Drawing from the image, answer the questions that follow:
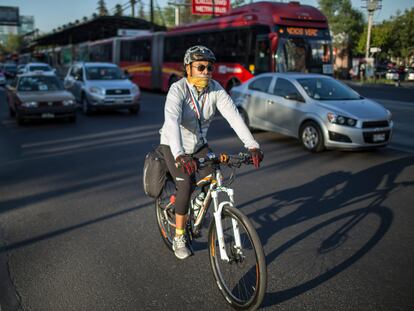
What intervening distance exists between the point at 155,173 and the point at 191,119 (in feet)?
1.95

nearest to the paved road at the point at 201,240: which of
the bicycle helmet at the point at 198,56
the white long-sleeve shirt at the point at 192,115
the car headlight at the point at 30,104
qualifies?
the white long-sleeve shirt at the point at 192,115

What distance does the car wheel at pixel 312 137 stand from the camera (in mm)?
8758

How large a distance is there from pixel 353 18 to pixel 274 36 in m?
49.0

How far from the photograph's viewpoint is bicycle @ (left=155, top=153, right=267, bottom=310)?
3010 millimetres

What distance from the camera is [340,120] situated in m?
8.49

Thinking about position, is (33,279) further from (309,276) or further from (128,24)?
(128,24)

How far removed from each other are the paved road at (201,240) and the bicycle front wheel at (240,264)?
0.48ft

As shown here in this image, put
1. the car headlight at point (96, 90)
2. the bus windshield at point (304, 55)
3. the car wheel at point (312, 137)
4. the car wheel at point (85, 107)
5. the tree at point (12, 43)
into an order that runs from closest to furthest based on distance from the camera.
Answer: the car wheel at point (312, 137) < the car headlight at point (96, 90) < the car wheel at point (85, 107) < the bus windshield at point (304, 55) < the tree at point (12, 43)

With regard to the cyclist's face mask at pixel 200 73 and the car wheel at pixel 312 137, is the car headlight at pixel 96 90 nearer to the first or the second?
the car wheel at pixel 312 137

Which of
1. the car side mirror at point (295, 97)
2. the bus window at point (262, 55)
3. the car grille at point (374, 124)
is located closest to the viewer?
the car grille at point (374, 124)

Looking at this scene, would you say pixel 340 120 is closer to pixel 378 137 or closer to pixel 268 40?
pixel 378 137

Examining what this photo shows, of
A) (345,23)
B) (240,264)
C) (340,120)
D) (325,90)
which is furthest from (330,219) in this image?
(345,23)

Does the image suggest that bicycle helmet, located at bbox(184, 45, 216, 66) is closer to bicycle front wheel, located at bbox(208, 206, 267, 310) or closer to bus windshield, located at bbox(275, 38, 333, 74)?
bicycle front wheel, located at bbox(208, 206, 267, 310)

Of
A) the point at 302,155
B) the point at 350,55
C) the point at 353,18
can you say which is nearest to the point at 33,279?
the point at 302,155
